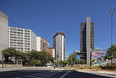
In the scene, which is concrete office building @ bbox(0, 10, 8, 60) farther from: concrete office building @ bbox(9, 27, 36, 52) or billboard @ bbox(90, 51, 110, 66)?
billboard @ bbox(90, 51, 110, 66)

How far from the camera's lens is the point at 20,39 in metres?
127

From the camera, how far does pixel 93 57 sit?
8594 centimetres

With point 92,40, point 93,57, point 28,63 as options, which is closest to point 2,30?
point 28,63

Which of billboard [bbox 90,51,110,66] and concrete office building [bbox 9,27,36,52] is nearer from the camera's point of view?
billboard [bbox 90,51,110,66]

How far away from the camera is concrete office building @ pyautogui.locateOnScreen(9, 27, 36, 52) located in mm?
122875

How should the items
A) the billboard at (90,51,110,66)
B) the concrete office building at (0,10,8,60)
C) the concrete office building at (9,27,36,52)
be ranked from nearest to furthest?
the billboard at (90,51,110,66), the concrete office building at (0,10,8,60), the concrete office building at (9,27,36,52)

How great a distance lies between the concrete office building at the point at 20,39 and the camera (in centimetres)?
12288

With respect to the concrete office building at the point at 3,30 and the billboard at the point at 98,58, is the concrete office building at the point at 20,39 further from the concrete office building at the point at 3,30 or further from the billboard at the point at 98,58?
the billboard at the point at 98,58

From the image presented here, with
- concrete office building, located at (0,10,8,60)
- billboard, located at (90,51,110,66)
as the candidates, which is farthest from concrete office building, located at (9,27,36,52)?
billboard, located at (90,51,110,66)

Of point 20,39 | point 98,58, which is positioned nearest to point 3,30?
point 20,39

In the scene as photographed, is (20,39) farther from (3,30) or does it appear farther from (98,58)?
(98,58)

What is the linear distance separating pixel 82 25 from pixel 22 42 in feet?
205

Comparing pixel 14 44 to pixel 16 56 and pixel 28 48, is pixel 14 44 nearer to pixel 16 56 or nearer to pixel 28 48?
pixel 28 48

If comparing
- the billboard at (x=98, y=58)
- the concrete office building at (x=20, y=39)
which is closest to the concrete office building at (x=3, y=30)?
the concrete office building at (x=20, y=39)
